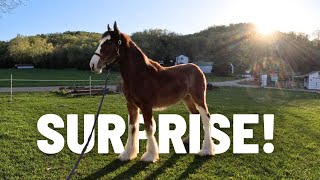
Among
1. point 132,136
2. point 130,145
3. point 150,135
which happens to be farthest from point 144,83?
point 130,145

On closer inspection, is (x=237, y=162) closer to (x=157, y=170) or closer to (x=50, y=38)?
(x=157, y=170)

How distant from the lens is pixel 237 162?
6789mm

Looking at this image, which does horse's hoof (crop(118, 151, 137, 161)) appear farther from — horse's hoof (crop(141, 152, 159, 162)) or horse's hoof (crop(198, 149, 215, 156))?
horse's hoof (crop(198, 149, 215, 156))

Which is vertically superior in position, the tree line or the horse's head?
the tree line

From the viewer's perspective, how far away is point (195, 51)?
9731cm

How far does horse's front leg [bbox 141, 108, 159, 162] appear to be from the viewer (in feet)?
20.6

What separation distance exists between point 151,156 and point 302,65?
267 feet

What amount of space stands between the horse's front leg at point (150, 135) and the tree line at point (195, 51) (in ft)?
212

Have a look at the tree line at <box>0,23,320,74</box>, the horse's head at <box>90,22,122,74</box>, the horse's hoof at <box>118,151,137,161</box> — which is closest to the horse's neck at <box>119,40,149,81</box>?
the horse's head at <box>90,22,122,74</box>

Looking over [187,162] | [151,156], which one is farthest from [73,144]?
[187,162]

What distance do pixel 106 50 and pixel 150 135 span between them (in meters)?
1.84

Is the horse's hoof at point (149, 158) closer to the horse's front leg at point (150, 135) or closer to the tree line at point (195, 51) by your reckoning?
the horse's front leg at point (150, 135)

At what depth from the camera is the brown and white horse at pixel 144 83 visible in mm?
5900

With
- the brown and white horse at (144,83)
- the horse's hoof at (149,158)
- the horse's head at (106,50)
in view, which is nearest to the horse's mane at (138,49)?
the brown and white horse at (144,83)
